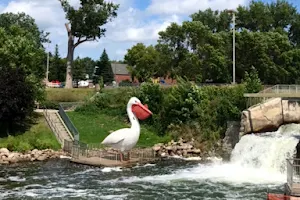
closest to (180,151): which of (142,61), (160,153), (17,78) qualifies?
(160,153)

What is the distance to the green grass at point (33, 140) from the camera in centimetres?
3628

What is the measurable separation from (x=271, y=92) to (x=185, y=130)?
8013 millimetres

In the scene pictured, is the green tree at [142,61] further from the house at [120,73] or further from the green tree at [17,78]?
the green tree at [17,78]

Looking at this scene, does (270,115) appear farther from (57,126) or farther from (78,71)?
(78,71)

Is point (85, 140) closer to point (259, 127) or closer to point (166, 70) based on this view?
point (259, 127)

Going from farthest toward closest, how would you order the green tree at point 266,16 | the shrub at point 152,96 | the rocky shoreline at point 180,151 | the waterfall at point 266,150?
1. the green tree at point 266,16
2. the shrub at point 152,96
3. the rocky shoreline at point 180,151
4. the waterfall at point 266,150

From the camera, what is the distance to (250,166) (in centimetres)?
3161

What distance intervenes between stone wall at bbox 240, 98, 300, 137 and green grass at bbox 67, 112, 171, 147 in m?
7.03

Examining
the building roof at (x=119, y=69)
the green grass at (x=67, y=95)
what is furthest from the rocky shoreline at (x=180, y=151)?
the building roof at (x=119, y=69)

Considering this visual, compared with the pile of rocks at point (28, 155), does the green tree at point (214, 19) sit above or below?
above

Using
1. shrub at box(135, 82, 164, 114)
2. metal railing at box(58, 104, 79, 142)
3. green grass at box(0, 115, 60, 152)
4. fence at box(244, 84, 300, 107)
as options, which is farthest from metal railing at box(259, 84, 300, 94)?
green grass at box(0, 115, 60, 152)

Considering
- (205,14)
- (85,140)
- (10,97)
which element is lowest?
(85,140)

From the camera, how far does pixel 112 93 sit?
49.5m

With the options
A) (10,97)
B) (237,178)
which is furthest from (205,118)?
(10,97)
